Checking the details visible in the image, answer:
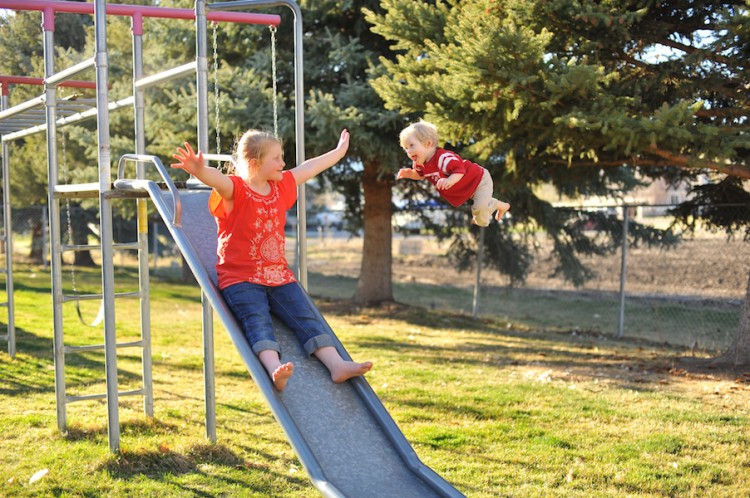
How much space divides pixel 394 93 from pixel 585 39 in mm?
1913

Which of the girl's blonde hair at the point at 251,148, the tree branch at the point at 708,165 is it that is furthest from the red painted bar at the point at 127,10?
the tree branch at the point at 708,165

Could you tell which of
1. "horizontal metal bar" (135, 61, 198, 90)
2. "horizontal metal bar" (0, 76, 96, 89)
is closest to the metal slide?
"horizontal metal bar" (135, 61, 198, 90)

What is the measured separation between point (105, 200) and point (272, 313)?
59.4 inches

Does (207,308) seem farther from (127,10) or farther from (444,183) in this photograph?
(127,10)

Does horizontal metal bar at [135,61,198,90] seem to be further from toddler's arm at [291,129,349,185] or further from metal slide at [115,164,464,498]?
toddler's arm at [291,129,349,185]

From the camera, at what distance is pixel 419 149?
178 inches

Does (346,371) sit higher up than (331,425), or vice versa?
(346,371)

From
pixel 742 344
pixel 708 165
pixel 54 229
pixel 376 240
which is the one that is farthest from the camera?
pixel 376 240

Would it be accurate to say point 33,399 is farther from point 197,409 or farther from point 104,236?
point 104,236

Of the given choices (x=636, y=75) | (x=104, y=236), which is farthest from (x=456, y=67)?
(x=104, y=236)

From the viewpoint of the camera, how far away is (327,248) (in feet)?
103

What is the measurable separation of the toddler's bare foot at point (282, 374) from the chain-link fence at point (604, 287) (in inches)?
307

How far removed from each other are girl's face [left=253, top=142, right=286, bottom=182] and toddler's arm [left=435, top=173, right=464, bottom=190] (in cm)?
91

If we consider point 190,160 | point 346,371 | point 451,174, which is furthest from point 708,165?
point 190,160
